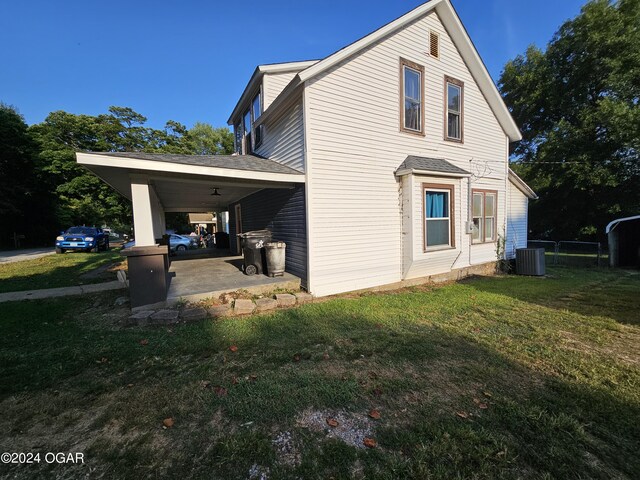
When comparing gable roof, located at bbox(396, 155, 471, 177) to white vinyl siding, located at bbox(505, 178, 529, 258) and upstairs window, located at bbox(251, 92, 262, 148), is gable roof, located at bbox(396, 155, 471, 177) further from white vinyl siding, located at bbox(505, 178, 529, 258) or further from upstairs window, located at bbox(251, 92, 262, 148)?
upstairs window, located at bbox(251, 92, 262, 148)

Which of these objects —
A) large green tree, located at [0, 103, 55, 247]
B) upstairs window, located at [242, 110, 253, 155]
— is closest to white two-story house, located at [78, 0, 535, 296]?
upstairs window, located at [242, 110, 253, 155]

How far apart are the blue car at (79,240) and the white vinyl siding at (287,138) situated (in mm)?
14753

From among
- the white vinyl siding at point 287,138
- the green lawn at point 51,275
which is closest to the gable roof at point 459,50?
the white vinyl siding at point 287,138

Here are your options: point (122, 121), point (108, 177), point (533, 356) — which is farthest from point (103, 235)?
point (533, 356)

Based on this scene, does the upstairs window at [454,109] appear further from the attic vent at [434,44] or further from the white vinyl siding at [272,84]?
the white vinyl siding at [272,84]

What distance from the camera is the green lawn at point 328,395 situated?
6.56ft

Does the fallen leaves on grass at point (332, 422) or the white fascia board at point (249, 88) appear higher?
the white fascia board at point (249, 88)

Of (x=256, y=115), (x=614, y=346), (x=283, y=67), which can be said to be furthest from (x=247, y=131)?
(x=614, y=346)

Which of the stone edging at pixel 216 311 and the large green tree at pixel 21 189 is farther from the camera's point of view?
the large green tree at pixel 21 189

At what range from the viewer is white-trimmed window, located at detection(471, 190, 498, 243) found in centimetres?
962

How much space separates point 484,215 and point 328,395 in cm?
952

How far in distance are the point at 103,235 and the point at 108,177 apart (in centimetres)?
1659

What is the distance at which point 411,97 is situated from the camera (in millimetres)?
7812

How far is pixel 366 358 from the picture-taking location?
357 cm
